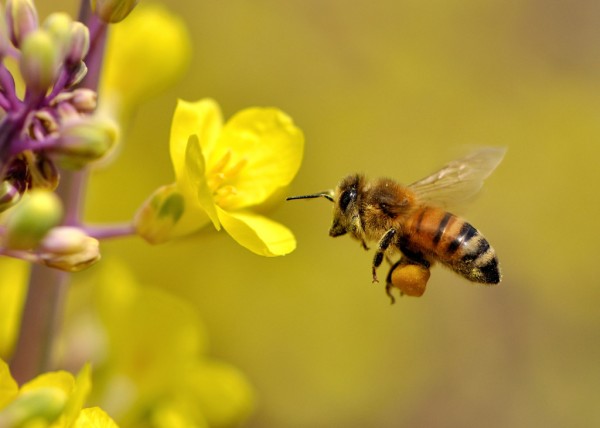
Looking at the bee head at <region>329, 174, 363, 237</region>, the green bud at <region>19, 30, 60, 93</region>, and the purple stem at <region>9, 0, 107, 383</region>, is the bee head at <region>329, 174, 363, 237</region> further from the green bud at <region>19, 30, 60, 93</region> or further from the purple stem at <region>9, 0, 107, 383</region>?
the green bud at <region>19, 30, 60, 93</region>

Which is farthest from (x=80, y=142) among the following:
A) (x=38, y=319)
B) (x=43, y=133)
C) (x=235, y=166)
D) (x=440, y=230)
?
(x=440, y=230)

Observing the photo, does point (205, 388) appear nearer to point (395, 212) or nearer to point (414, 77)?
point (395, 212)

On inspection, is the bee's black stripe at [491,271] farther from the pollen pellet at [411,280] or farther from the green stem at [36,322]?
the green stem at [36,322]

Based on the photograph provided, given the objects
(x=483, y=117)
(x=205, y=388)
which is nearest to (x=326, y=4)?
(x=483, y=117)

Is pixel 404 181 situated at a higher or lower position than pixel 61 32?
lower

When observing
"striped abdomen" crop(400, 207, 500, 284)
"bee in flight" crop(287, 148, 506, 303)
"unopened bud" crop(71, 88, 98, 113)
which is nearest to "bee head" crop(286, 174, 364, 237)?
"bee in flight" crop(287, 148, 506, 303)

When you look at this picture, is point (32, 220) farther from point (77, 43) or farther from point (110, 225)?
point (110, 225)
